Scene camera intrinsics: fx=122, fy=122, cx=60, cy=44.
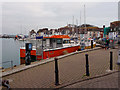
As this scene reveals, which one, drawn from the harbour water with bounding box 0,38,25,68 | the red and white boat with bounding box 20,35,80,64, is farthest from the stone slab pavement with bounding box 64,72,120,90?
the red and white boat with bounding box 20,35,80,64

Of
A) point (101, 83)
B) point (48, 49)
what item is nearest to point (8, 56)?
point (48, 49)

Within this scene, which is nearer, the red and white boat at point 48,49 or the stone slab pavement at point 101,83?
the stone slab pavement at point 101,83

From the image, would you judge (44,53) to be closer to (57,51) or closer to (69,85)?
(57,51)

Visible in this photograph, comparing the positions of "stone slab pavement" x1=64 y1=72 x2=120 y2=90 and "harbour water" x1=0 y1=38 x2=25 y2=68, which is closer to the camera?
"stone slab pavement" x1=64 y1=72 x2=120 y2=90

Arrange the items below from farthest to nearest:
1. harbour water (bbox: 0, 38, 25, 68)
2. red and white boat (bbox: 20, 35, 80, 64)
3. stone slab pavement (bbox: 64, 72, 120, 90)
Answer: harbour water (bbox: 0, 38, 25, 68) < red and white boat (bbox: 20, 35, 80, 64) < stone slab pavement (bbox: 64, 72, 120, 90)

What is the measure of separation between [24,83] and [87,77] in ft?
9.32

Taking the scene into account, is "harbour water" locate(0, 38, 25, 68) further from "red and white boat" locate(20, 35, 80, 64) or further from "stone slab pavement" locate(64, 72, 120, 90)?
"stone slab pavement" locate(64, 72, 120, 90)

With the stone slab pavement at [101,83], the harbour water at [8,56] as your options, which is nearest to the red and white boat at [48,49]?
the harbour water at [8,56]

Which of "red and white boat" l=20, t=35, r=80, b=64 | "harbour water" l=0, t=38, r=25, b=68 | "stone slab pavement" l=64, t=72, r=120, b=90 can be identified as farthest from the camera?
"harbour water" l=0, t=38, r=25, b=68

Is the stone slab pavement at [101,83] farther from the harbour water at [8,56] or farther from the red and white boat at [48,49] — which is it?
the red and white boat at [48,49]

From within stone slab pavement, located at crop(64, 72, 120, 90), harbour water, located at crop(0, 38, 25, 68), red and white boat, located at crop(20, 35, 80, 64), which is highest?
red and white boat, located at crop(20, 35, 80, 64)

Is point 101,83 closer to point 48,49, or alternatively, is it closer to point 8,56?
point 48,49

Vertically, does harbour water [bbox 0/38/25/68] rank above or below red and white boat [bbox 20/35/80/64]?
below

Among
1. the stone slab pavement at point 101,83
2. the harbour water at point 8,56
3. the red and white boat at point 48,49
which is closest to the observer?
the stone slab pavement at point 101,83
